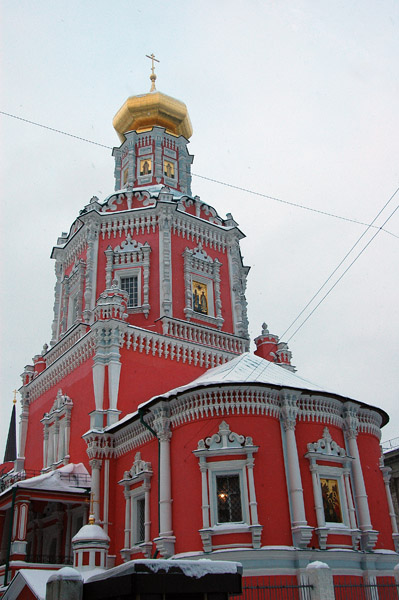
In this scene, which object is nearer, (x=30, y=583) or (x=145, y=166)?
(x=30, y=583)

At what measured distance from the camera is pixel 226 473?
1338 centimetres

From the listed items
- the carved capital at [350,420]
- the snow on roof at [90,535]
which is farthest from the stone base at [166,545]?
the carved capital at [350,420]

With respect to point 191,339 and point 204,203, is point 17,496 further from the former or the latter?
point 204,203

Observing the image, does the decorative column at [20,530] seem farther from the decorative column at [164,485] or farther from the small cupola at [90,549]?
the decorative column at [164,485]

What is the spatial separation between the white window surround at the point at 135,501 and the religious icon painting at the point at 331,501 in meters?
4.11

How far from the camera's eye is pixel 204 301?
20.8 meters

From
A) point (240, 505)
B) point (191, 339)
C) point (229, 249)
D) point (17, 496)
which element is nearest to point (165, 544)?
point (240, 505)

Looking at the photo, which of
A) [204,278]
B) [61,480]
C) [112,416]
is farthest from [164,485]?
[204,278]

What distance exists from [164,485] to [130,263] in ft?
28.6

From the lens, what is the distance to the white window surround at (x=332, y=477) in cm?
1329

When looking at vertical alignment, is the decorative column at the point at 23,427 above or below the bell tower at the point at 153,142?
below

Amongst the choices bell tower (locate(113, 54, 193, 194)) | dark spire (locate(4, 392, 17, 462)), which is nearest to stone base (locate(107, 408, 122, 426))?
bell tower (locate(113, 54, 193, 194))

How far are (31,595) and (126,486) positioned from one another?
5.19m

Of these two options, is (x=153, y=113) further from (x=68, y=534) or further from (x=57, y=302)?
(x=68, y=534)
